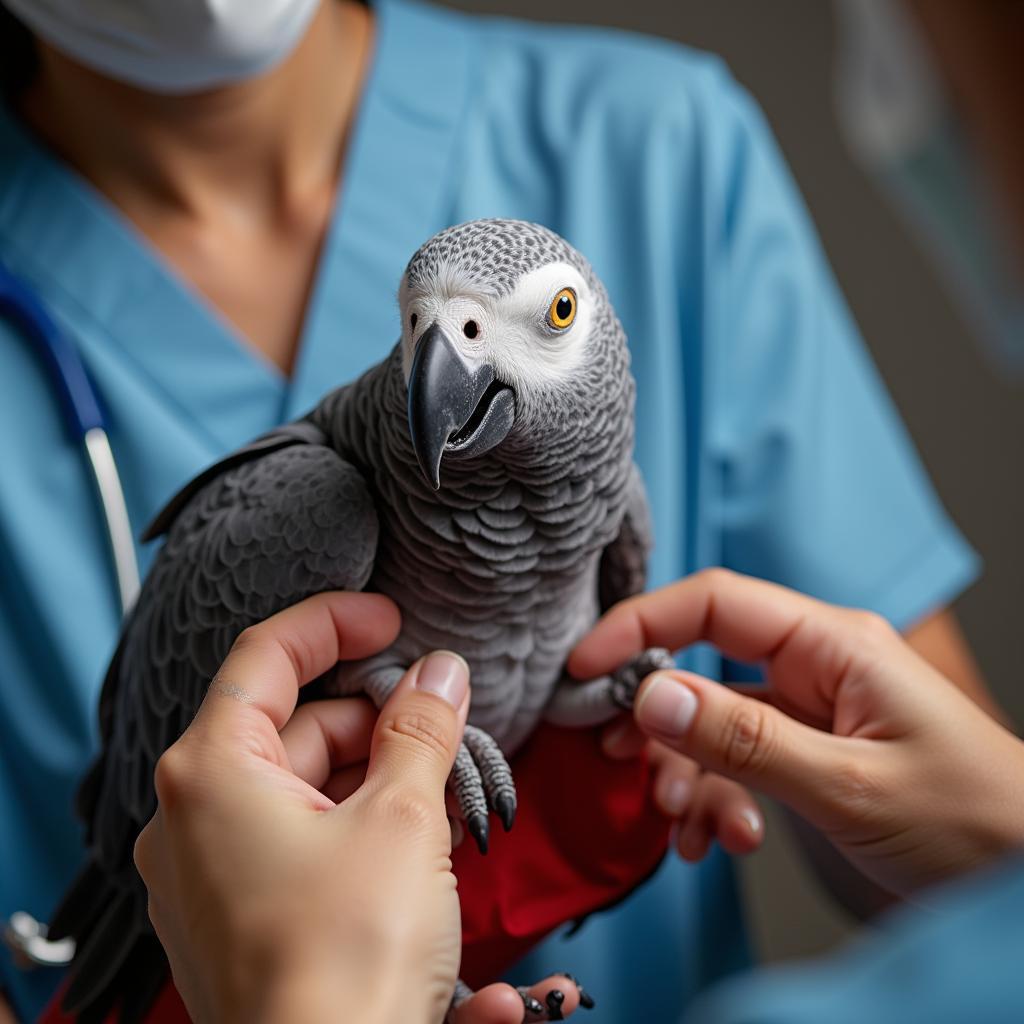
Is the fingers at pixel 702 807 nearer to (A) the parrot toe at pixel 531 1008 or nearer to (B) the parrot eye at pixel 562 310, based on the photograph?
(A) the parrot toe at pixel 531 1008

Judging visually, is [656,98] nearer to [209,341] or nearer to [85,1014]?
[209,341]

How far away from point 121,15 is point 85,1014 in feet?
1.80

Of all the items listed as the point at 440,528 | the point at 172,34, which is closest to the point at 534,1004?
the point at 440,528

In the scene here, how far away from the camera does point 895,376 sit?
51.4 inches

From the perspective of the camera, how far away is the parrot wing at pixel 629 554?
55 cm

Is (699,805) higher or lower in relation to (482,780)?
lower

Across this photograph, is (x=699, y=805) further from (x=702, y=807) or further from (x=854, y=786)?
(x=854, y=786)

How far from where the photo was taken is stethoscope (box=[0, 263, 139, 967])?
2.26ft

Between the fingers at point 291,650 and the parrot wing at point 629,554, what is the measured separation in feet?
0.44

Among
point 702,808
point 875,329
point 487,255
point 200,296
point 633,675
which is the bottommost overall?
point 875,329

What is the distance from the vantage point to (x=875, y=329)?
4.28 ft

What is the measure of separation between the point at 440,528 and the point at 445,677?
7 centimetres

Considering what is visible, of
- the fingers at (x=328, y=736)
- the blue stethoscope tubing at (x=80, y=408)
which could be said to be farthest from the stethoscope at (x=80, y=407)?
the fingers at (x=328, y=736)

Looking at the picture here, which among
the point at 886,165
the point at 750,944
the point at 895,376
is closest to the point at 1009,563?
the point at 895,376
